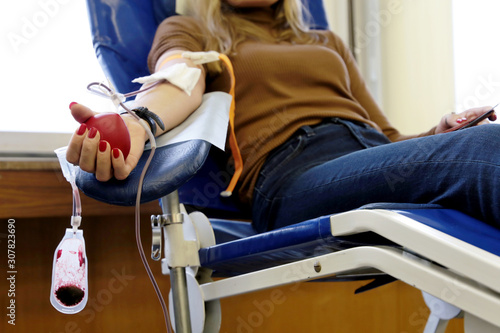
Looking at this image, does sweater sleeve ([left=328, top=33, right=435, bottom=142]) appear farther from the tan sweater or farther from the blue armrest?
the blue armrest

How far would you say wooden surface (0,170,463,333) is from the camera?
131cm

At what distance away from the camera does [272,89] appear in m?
1.17

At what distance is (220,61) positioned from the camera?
117 cm

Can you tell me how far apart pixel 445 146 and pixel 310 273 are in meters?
0.26

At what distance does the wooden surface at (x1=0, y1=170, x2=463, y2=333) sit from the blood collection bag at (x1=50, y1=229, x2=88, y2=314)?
0.56m

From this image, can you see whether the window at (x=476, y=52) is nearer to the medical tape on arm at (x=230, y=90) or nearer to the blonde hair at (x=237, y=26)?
the blonde hair at (x=237, y=26)

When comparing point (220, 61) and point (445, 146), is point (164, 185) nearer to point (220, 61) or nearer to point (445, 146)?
point (445, 146)

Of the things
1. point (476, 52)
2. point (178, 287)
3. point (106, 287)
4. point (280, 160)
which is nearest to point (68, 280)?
point (178, 287)

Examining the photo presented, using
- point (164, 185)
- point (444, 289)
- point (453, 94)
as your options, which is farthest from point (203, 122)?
point (453, 94)

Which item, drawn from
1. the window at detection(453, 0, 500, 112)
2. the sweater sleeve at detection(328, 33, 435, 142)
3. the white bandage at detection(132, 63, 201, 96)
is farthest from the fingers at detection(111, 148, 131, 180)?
the window at detection(453, 0, 500, 112)

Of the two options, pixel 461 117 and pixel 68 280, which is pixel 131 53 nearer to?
pixel 68 280

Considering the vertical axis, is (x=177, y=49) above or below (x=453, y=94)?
above

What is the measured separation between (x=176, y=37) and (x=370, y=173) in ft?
1.81

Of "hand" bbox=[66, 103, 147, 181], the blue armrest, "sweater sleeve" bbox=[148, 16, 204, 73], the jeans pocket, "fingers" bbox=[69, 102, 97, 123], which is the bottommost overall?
the jeans pocket
